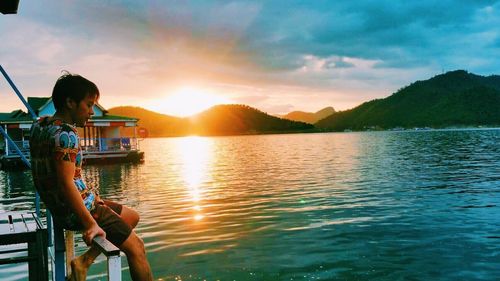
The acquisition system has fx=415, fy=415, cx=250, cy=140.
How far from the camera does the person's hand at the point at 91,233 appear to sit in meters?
3.22

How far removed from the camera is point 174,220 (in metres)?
14.5

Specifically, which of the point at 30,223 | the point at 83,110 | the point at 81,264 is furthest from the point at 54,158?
the point at 30,223

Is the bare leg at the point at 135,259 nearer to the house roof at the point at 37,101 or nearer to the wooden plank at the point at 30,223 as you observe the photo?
the wooden plank at the point at 30,223

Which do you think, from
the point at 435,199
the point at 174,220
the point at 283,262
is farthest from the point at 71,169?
the point at 435,199

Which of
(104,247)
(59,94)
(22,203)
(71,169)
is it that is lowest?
(22,203)

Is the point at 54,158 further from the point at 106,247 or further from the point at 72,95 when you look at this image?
the point at 106,247

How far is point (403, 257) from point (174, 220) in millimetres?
8037

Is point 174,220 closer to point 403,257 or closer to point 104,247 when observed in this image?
point 403,257

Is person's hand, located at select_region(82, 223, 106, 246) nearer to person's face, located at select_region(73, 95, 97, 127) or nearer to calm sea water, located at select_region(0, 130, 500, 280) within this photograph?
person's face, located at select_region(73, 95, 97, 127)

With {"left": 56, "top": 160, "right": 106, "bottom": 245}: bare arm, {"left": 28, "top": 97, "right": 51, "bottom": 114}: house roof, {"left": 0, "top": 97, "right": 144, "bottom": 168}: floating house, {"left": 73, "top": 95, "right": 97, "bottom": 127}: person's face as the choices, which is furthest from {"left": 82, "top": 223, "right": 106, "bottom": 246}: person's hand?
{"left": 28, "top": 97, "right": 51, "bottom": 114}: house roof

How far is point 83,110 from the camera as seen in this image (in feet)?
11.9

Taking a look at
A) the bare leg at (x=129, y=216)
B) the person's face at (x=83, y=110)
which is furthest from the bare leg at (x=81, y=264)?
the person's face at (x=83, y=110)

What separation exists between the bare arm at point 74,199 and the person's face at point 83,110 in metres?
0.49

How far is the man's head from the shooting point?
11.6 feet
